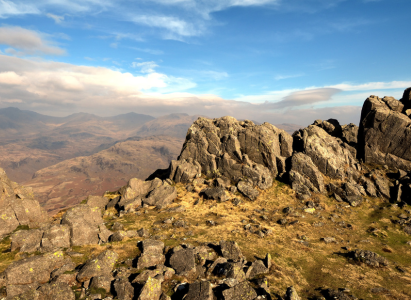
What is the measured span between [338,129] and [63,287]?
7965cm

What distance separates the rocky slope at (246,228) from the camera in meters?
21.9

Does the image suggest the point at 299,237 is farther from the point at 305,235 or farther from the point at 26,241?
the point at 26,241

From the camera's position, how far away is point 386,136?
181ft

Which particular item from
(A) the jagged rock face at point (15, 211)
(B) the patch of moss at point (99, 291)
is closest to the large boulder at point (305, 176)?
(B) the patch of moss at point (99, 291)

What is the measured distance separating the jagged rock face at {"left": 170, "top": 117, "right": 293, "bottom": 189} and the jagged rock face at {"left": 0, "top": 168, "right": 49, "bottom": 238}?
30725 millimetres

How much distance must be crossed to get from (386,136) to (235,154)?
39.1 meters

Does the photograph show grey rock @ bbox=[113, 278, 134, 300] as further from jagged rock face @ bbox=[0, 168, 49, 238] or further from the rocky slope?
jagged rock face @ bbox=[0, 168, 49, 238]

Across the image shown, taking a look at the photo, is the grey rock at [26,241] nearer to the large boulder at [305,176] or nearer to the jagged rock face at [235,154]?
the jagged rock face at [235,154]

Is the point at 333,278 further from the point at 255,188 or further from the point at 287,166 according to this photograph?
the point at 287,166

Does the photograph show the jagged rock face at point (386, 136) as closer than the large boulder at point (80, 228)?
No

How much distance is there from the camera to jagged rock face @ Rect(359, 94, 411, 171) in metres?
53.0

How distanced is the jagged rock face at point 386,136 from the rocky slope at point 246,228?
29 cm

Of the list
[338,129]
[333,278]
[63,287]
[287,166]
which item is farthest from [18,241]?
[338,129]

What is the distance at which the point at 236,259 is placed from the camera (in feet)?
85.9
